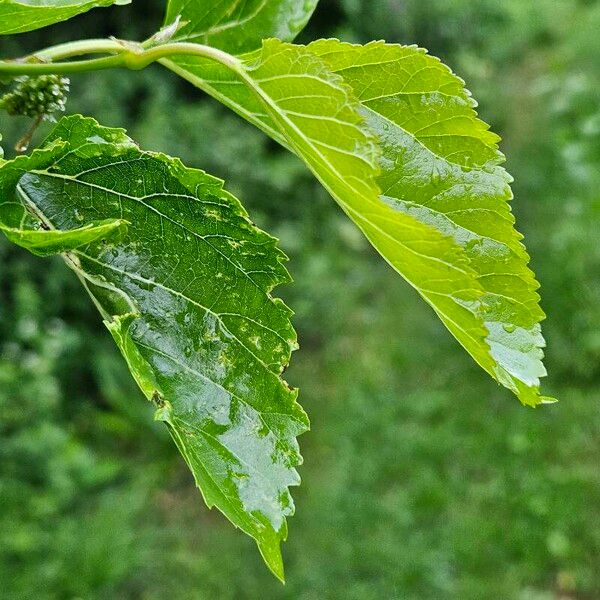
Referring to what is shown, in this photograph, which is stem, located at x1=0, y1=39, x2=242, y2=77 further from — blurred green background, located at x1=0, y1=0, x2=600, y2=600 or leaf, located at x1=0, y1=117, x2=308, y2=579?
blurred green background, located at x1=0, y1=0, x2=600, y2=600

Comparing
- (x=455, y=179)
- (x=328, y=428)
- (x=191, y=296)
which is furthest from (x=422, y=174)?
(x=328, y=428)

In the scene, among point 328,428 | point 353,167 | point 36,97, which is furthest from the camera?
point 328,428

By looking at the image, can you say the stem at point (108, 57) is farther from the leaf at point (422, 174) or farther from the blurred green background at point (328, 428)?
the blurred green background at point (328, 428)

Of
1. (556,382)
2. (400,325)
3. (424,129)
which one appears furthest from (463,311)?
(400,325)

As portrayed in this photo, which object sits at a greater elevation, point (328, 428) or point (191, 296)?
point (191, 296)

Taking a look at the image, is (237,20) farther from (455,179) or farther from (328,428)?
(328,428)

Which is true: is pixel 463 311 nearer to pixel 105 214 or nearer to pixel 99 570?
pixel 105 214

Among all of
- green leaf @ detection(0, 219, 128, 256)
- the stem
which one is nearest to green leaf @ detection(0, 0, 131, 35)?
the stem
